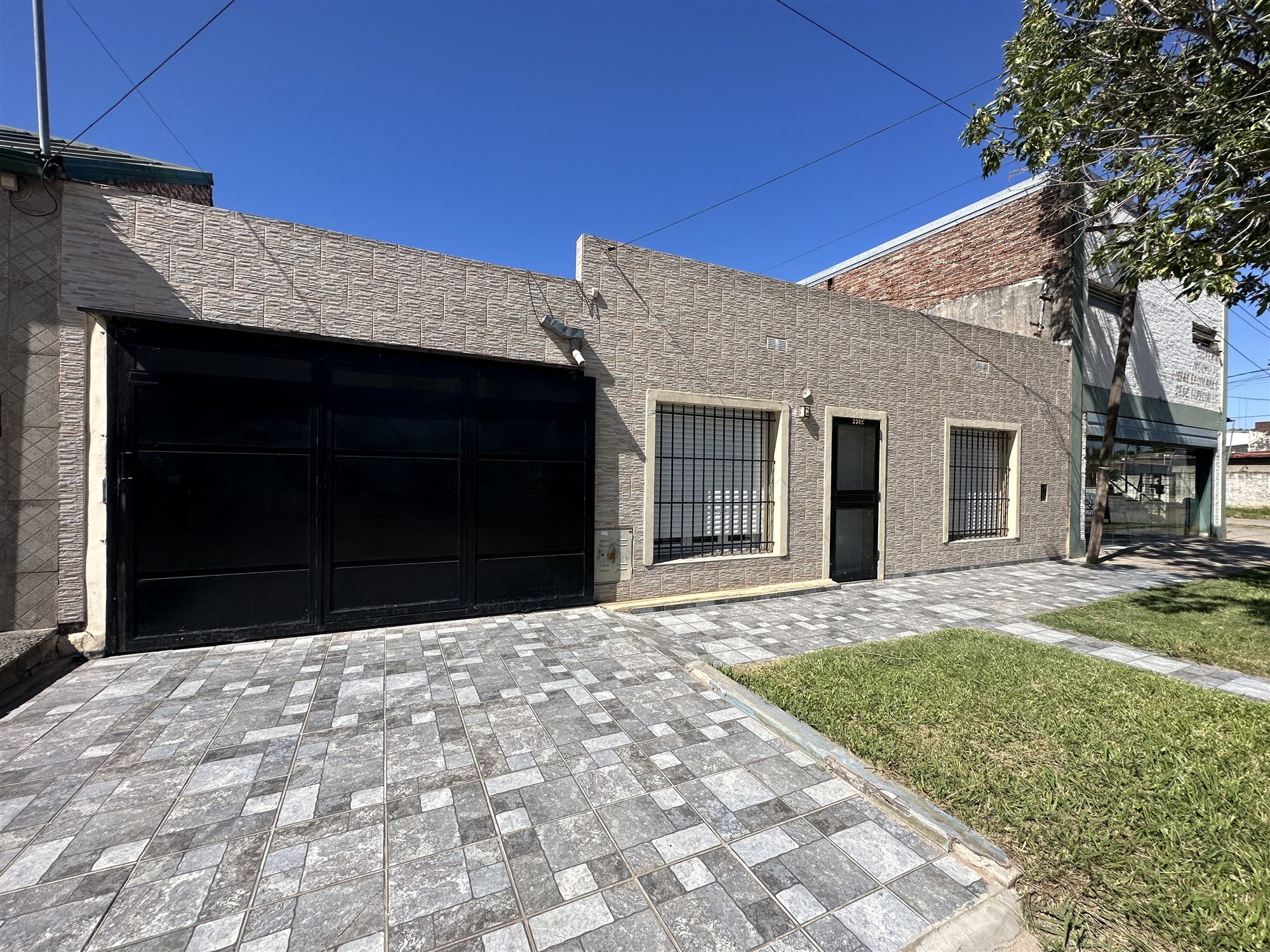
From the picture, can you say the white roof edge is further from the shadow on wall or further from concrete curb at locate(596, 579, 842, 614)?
the shadow on wall

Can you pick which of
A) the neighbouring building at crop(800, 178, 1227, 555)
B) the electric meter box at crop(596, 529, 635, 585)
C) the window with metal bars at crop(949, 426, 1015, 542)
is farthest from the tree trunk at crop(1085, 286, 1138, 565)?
the electric meter box at crop(596, 529, 635, 585)

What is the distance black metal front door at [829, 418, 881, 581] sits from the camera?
803 centimetres

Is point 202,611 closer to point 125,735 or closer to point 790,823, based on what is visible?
point 125,735

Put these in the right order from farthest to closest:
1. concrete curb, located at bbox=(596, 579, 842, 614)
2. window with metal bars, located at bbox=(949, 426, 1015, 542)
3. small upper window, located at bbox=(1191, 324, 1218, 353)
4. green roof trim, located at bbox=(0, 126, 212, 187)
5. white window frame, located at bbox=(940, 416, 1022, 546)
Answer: small upper window, located at bbox=(1191, 324, 1218, 353) → window with metal bars, located at bbox=(949, 426, 1015, 542) → white window frame, located at bbox=(940, 416, 1022, 546) → concrete curb, located at bbox=(596, 579, 842, 614) → green roof trim, located at bbox=(0, 126, 212, 187)

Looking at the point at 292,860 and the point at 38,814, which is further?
the point at 38,814

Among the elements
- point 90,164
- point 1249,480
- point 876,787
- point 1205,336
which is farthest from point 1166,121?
point 1249,480

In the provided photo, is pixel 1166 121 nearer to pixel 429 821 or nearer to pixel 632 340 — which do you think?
pixel 632 340

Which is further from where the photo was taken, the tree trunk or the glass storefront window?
the glass storefront window

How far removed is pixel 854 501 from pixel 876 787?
621 centimetres

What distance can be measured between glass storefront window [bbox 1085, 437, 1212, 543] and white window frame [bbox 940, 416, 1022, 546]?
2565 millimetres

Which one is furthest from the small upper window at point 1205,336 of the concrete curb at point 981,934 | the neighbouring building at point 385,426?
the concrete curb at point 981,934

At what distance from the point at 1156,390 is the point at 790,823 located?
17.0 m

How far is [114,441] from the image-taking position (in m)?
4.26

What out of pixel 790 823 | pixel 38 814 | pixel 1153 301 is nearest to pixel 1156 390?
pixel 1153 301
